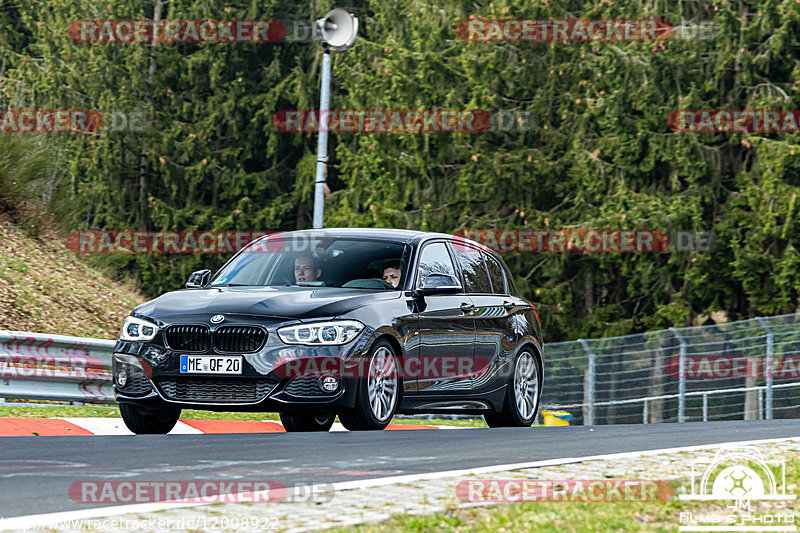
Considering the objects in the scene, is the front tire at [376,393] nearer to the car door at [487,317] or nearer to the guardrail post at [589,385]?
the car door at [487,317]

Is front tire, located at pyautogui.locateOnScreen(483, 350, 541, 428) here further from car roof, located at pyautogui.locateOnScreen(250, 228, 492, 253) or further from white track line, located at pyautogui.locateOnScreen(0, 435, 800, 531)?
white track line, located at pyautogui.locateOnScreen(0, 435, 800, 531)

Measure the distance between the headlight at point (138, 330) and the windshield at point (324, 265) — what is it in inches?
47.7

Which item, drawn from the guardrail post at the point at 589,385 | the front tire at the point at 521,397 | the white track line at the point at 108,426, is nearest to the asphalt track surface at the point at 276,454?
the front tire at the point at 521,397

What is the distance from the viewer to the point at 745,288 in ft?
104

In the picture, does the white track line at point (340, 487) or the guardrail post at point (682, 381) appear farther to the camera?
the guardrail post at point (682, 381)

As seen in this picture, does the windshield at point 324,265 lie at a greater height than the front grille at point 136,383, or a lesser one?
greater

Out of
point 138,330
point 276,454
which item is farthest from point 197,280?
point 276,454

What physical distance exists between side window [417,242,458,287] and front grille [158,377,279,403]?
6.80ft

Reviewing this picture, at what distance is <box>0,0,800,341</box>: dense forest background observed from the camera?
3177cm

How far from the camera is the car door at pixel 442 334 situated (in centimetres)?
1156

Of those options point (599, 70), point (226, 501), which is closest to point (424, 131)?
point (599, 70)

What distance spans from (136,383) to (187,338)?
1.98 feet

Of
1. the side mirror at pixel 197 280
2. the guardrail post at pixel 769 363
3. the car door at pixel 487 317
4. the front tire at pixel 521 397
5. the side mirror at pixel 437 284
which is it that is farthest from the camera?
the guardrail post at pixel 769 363

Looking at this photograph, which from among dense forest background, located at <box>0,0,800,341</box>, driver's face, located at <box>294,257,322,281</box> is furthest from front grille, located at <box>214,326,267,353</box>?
dense forest background, located at <box>0,0,800,341</box>
